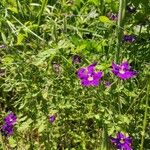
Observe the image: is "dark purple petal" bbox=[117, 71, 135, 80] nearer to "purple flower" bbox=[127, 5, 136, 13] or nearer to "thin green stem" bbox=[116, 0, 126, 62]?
"thin green stem" bbox=[116, 0, 126, 62]

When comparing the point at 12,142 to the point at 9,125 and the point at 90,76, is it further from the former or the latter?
the point at 90,76

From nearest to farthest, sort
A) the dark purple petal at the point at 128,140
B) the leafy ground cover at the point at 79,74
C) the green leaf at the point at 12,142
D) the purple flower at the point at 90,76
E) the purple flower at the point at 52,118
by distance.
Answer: the purple flower at the point at 90,76
the leafy ground cover at the point at 79,74
the dark purple petal at the point at 128,140
the purple flower at the point at 52,118
the green leaf at the point at 12,142

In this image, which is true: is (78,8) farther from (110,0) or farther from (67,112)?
(67,112)

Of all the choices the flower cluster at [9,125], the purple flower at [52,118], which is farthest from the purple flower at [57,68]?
the flower cluster at [9,125]

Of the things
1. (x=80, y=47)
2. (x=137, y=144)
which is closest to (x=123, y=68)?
(x=80, y=47)

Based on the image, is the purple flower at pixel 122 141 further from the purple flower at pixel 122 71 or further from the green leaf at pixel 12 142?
the green leaf at pixel 12 142

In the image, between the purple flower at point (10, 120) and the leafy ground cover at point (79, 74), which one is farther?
the purple flower at point (10, 120)

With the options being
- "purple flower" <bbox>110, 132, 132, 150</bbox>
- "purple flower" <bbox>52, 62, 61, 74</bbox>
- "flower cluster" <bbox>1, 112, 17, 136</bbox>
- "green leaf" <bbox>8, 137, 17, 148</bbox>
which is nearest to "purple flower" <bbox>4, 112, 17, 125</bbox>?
"flower cluster" <bbox>1, 112, 17, 136</bbox>
